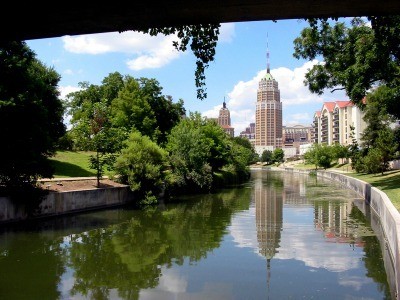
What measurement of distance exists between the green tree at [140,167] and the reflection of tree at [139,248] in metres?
4.18

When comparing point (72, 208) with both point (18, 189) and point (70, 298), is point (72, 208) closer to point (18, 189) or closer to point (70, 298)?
point (18, 189)

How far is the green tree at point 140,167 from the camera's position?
3403 cm

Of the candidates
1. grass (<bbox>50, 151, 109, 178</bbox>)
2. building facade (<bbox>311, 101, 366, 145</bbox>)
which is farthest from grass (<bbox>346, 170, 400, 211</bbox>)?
building facade (<bbox>311, 101, 366, 145</bbox>)

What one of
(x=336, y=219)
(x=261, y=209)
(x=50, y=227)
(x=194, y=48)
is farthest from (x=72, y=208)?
Answer: (x=194, y=48)

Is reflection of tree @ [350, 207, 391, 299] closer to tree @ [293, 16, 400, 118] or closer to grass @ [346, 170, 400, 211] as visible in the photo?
grass @ [346, 170, 400, 211]

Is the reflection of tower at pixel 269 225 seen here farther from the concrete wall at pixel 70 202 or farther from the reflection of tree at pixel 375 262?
the concrete wall at pixel 70 202

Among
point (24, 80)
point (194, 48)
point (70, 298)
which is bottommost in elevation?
point (70, 298)

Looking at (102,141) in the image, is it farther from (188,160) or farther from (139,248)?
(139,248)

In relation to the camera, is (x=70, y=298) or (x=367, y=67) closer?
(x=70, y=298)

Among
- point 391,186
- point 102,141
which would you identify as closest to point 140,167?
point 102,141

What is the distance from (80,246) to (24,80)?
10.4 meters

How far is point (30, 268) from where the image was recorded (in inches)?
595

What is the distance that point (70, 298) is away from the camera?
11820 millimetres

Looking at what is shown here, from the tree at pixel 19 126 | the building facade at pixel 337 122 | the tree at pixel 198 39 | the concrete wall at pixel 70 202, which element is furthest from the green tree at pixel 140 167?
the building facade at pixel 337 122
